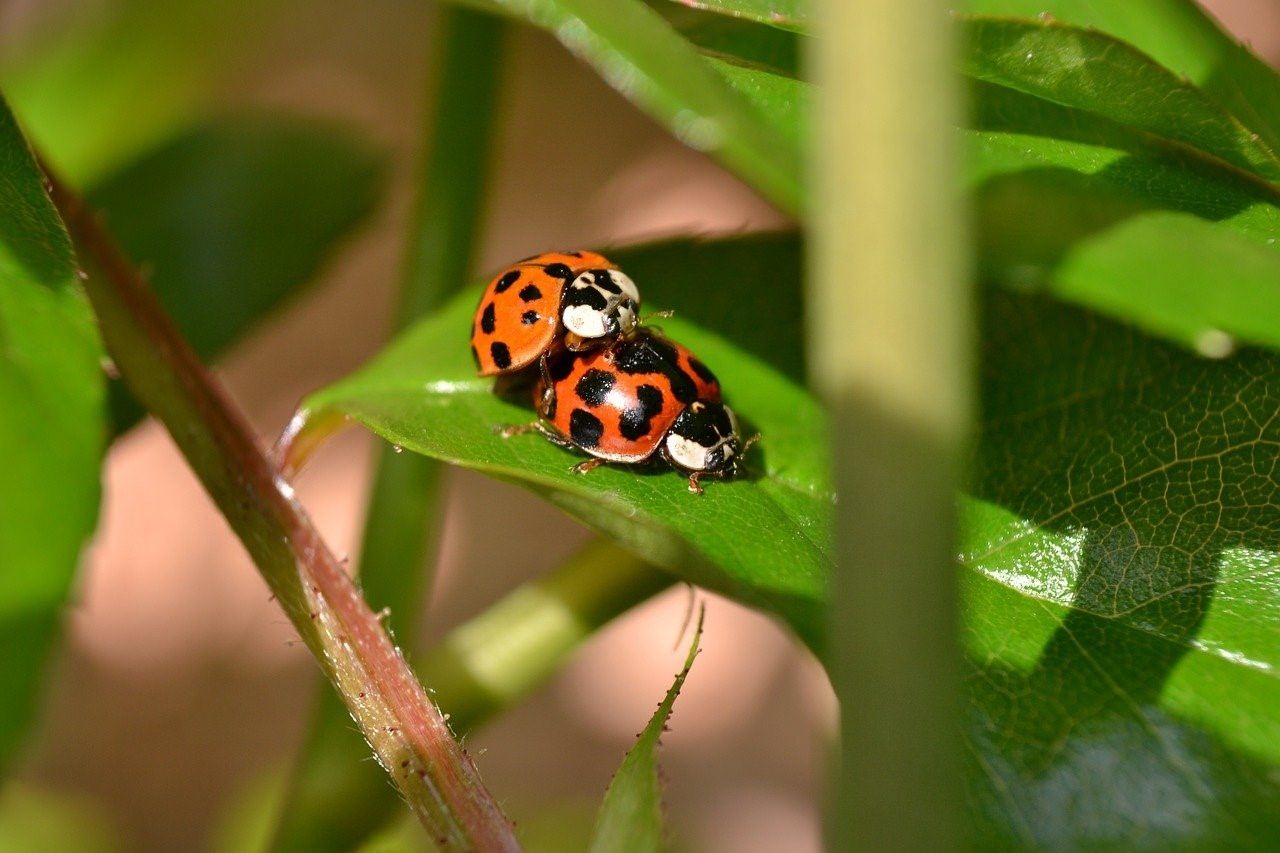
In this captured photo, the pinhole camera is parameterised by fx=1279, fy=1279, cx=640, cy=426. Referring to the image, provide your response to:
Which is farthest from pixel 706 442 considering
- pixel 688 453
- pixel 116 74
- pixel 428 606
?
pixel 428 606

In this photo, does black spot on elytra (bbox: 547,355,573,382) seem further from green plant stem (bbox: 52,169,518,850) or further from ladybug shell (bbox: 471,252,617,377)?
green plant stem (bbox: 52,169,518,850)

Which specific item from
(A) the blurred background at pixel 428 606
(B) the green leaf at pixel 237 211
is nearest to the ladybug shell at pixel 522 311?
(B) the green leaf at pixel 237 211

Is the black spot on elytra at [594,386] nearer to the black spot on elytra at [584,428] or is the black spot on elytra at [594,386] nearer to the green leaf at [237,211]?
the black spot on elytra at [584,428]

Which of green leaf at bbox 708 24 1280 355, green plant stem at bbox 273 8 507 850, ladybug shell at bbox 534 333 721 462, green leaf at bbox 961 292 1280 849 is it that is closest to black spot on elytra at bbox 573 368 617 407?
ladybug shell at bbox 534 333 721 462

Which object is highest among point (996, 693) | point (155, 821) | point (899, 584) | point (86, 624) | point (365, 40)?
point (899, 584)

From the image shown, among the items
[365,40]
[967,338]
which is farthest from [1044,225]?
[365,40]

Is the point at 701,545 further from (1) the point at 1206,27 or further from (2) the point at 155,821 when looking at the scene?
(2) the point at 155,821
